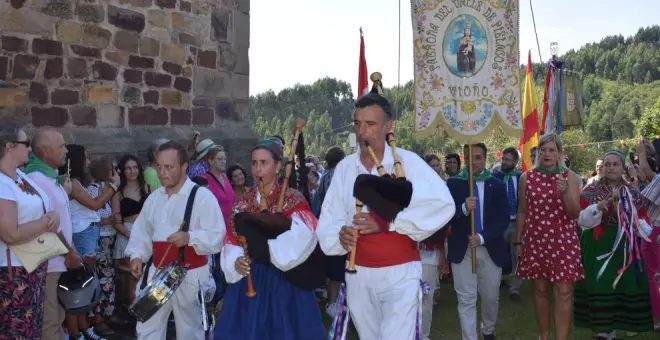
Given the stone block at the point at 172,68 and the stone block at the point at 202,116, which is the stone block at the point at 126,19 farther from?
the stone block at the point at 202,116

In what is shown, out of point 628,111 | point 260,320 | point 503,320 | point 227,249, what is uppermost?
point 628,111

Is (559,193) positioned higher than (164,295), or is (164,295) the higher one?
(559,193)

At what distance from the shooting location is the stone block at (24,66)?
21.4ft

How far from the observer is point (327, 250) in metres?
4.04

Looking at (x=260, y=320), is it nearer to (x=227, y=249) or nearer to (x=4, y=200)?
(x=227, y=249)

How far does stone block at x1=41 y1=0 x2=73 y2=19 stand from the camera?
6782 millimetres

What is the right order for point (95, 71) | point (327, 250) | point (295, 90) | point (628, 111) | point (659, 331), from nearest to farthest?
point (327, 250) → point (659, 331) → point (95, 71) → point (628, 111) → point (295, 90)

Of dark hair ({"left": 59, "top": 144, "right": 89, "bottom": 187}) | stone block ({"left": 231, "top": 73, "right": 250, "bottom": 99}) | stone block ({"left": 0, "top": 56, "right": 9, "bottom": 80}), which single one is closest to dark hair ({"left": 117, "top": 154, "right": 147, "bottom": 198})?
dark hair ({"left": 59, "top": 144, "right": 89, "bottom": 187})

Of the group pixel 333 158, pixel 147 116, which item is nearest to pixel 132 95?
pixel 147 116

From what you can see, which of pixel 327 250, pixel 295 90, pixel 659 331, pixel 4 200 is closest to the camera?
pixel 327 250

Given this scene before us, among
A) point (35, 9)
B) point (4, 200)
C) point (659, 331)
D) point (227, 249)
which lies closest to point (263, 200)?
point (227, 249)

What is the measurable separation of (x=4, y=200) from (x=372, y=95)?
94.0 inches

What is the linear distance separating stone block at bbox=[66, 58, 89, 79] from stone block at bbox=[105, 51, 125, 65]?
0.31m

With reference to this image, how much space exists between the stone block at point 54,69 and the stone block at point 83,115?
38cm
